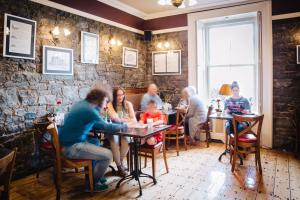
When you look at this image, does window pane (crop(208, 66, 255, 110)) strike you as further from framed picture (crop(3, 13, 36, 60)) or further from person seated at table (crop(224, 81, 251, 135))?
framed picture (crop(3, 13, 36, 60))

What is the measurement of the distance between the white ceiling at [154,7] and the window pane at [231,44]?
22.8 inches

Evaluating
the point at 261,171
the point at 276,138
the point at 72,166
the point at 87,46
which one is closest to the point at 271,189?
the point at 261,171

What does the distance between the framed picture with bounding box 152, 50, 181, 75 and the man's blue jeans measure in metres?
3.51

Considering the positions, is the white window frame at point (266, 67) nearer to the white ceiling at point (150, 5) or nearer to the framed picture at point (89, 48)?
the white ceiling at point (150, 5)

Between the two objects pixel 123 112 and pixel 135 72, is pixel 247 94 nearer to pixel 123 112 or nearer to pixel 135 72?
pixel 135 72

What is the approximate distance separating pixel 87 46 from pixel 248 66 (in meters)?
3.55

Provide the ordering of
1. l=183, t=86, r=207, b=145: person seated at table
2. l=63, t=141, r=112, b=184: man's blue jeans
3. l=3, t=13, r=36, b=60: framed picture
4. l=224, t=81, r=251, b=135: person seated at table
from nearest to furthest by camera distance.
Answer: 1. l=63, t=141, r=112, b=184: man's blue jeans
2. l=3, t=13, r=36, b=60: framed picture
3. l=224, t=81, r=251, b=135: person seated at table
4. l=183, t=86, r=207, b=145: person seated at table

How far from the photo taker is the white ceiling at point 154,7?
508 cm

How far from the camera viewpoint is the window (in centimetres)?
520

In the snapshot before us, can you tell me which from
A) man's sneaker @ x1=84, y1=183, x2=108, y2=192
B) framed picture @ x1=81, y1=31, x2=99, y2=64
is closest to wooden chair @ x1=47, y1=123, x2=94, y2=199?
man's sneaker @ x1=84, y1=183, x2=108, y2=192

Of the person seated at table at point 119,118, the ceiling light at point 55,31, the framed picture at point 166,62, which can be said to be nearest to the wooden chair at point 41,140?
the person seated at table at point 119,118

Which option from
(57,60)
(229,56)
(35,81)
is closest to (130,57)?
(57,60)

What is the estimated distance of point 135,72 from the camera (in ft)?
19.1

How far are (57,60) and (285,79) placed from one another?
432cm
